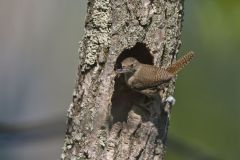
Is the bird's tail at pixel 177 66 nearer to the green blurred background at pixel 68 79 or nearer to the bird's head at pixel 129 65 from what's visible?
the bird's head at pixel 129 65

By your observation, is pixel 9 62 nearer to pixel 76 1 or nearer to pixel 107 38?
pixel 76 1

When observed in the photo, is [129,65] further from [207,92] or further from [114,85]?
[207,92]

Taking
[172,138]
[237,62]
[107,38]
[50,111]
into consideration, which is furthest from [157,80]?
[237,62]

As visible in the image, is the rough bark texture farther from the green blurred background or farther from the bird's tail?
the green blurred background

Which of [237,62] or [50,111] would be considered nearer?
[50,111]

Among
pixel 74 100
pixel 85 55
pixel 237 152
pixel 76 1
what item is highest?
pixel 76 1

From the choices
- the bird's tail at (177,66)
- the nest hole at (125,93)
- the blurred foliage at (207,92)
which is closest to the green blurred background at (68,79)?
the blurred foliage at (207,92)
